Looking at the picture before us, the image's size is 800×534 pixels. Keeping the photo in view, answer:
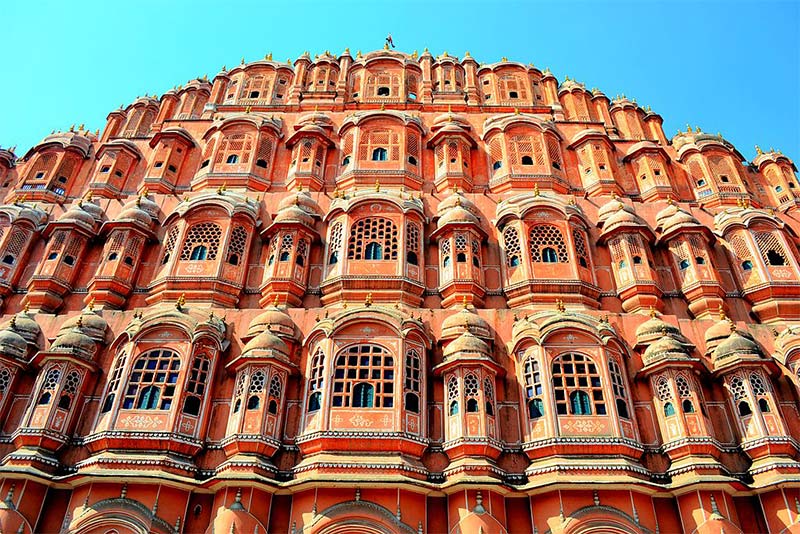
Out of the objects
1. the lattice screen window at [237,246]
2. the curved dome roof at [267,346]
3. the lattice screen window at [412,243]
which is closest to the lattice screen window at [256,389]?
the curved dome roof at [267,346]

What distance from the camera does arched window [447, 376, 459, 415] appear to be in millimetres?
16234

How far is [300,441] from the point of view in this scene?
15719 millimetres

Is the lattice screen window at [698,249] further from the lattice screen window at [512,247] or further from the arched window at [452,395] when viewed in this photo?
the arched window at [452,395]

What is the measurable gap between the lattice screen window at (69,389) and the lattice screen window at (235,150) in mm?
10308

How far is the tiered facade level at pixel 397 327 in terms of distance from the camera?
580 inches

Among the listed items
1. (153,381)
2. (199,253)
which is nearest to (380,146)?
(199,253)

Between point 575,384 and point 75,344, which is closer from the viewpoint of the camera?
point 575,384

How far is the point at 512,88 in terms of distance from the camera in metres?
28.7

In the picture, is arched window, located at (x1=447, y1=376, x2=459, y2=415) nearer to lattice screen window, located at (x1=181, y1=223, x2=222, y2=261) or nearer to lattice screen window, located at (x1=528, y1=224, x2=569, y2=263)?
lattice screen window, located at (x1=528, y1=224, x2=569, y2=263)

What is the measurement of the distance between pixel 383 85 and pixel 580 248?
42.5ft

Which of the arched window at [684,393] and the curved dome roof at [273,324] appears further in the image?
the curved dome roof at [273,324]

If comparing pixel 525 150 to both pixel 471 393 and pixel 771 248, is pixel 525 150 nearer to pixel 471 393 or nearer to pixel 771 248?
pixel 771 248

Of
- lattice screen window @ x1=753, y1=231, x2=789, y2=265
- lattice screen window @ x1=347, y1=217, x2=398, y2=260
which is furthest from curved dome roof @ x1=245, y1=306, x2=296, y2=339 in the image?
lattice screen window @ x1=753, y1=231, x2=789, y2=265

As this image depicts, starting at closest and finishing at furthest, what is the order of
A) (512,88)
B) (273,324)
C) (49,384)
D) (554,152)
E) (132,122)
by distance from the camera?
(49,384), (273,324), (554,152), (132,122), (512,88)
